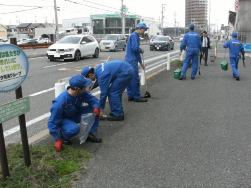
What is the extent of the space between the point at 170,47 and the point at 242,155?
32.1 metres

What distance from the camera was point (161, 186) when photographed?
403 cm

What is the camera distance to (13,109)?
12.8ft

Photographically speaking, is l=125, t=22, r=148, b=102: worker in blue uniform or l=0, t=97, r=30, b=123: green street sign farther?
l=125, t=22, r=148, b=102: worker in blue uniform

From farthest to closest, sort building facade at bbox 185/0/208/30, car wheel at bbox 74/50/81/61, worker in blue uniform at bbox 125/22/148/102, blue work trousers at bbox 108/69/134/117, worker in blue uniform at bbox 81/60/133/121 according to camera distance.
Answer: building facade at bbox 185/0/208/30 < car wheel at bbox 74/50/81/61 < worker in blue uniform at bbox 125/22/148/102 < blue work trousers at bbox 108/69/134/117 < worker in blue uniform at bbox 81/60/133/121

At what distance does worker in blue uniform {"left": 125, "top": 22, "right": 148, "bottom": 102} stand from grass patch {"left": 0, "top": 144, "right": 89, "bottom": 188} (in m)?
3.77

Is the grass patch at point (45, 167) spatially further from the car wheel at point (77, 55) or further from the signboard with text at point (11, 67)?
the car wheel at point (77, 55)

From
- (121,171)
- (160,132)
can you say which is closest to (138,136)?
(160,132)

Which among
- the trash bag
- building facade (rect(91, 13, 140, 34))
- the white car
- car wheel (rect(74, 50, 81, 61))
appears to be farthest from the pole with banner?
building facade (rect(91, 13, 140, 34))

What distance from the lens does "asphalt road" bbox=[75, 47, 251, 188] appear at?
4203 mm

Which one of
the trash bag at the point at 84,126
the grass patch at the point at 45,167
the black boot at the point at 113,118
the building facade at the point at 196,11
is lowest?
the grass patch at the point at 45,167

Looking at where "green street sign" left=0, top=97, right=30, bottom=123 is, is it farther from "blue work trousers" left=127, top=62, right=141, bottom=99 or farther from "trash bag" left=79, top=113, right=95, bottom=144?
"blue work trousers" left=127, top=62, right=141, bottom=99

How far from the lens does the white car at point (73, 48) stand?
68.9 ft

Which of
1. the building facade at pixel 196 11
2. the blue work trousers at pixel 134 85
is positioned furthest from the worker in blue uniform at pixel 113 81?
the building facade at pixel 196 11

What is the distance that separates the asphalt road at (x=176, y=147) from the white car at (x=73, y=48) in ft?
41.9
